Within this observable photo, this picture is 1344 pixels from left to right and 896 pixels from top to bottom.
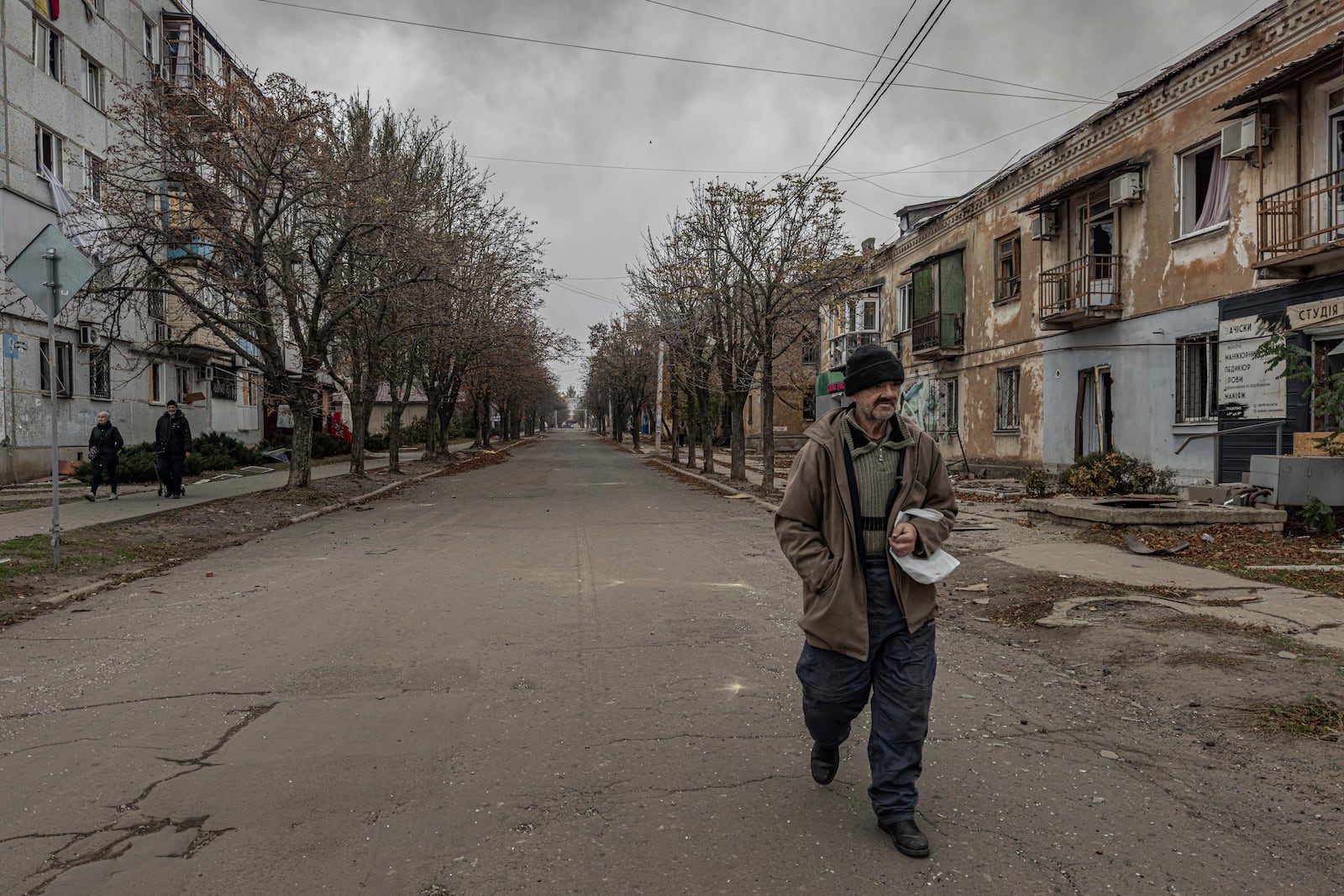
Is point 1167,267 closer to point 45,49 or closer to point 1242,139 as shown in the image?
point 1242,139

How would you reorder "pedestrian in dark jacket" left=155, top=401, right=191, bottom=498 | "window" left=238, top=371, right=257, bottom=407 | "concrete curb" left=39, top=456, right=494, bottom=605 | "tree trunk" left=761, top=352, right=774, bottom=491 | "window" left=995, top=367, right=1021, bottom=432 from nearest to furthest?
"concrete curb" left=39, top=456, right=494, bottom=605 → "pedestrian in dark jacket" left=155, top=401, right=191, bottom=498 → "tree trunk" left=761, top=352, right=774, bottom=491 → "window" left=995, top=367, right=1021, bottom=432 → "window" left=238, top=371, right=257, bottom=407

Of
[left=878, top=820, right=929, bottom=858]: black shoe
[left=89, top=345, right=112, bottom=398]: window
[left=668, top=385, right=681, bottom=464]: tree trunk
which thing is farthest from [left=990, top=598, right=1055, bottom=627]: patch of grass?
[left=668, top=385, right=681, bottom=464]: tree trunk

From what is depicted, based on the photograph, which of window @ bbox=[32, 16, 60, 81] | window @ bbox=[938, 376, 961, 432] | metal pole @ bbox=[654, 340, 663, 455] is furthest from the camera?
metal pole @ bbox=[654, 340, 663, 455]

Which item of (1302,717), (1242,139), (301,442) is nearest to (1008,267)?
(1242,139)

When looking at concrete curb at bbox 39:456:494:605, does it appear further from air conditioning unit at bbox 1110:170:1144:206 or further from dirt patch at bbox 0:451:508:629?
air conditioning unit at bbox 1110:170:1144:206

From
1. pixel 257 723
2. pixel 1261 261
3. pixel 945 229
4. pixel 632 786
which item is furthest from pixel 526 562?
pixel 945 229

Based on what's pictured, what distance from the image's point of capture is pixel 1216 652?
5.61 meters

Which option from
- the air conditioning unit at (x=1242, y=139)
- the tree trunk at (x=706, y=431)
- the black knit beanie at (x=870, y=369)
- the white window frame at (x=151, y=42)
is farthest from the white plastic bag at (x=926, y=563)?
the white window frame at (x=151, y=42)

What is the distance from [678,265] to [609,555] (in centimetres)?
1320

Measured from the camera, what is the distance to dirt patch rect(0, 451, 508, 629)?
826cm

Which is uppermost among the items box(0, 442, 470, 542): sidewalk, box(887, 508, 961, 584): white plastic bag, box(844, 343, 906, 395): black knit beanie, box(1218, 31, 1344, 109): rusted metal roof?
box(1218, 31, 1344, 109): rusted metal roof

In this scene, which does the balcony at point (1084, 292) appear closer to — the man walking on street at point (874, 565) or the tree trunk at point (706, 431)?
the tree trunk at point (706, 431)

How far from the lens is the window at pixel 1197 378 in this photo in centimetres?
1458

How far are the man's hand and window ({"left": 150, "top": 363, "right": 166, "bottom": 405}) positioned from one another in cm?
2800
